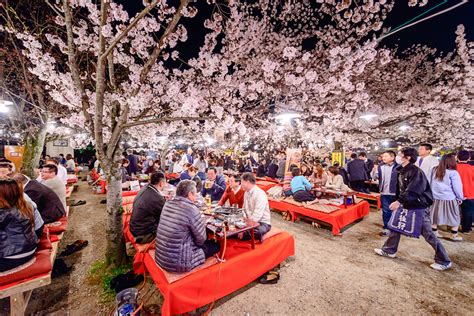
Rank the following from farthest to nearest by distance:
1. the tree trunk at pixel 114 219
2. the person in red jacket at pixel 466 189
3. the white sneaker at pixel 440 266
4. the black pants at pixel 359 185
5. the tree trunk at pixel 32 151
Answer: the tree trunk at pixel 32 151 → the black pants at pixel 359 185 → the person in red jacket at pixel 466 189 → the white sneaker at pixel 440 266 → the tree trunk at pixel 114 219

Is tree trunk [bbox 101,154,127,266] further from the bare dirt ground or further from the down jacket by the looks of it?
the down jacket

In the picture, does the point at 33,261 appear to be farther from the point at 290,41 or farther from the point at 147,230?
the point at 290,41

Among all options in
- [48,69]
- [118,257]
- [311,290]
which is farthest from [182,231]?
[48,69]

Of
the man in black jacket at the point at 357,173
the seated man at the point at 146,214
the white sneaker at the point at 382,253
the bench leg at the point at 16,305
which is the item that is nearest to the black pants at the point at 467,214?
the man in black jacket at the point at 357,173

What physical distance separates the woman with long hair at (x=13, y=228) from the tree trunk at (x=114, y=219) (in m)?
1.17

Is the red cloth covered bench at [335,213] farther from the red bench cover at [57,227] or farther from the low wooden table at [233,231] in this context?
the red bench cover at [57,227]

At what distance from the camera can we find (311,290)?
3.53 meters

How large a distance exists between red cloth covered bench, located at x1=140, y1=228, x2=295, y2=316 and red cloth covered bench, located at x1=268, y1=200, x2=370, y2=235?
2.40m

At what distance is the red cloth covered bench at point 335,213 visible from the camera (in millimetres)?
5777

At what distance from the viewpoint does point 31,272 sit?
8.98 feet

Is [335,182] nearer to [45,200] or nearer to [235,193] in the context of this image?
[235,193]

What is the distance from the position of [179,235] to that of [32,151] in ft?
38.0

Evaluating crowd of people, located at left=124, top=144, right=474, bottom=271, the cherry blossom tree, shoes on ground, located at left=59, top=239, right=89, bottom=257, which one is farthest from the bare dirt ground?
the cherry blossom tree

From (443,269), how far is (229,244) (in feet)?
15.0
